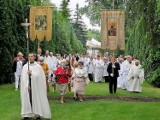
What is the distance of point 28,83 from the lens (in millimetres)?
12703

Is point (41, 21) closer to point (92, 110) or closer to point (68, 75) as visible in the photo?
point (68, 75)

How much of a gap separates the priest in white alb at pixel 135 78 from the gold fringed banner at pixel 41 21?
590 cm

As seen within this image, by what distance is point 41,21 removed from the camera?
25.7 metres

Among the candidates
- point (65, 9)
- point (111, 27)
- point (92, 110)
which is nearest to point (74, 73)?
point (92, 110)

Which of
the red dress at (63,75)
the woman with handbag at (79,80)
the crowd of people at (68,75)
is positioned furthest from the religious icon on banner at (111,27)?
the red dress at (63,75)

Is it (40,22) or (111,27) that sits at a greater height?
(40,22)

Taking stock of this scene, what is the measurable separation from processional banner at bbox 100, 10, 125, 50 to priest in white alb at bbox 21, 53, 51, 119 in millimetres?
11793

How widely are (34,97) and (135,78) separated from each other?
39.4ft

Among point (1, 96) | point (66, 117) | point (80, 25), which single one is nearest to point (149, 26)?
point (66, 117)

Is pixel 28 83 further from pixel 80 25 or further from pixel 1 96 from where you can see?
pixel 80 25

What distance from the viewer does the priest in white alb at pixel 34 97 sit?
494 inches

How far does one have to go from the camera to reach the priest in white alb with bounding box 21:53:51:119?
12547 mm

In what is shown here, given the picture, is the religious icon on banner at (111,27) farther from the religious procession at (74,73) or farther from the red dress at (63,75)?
the red dress at (63,75)

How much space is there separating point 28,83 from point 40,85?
367 millimetres
